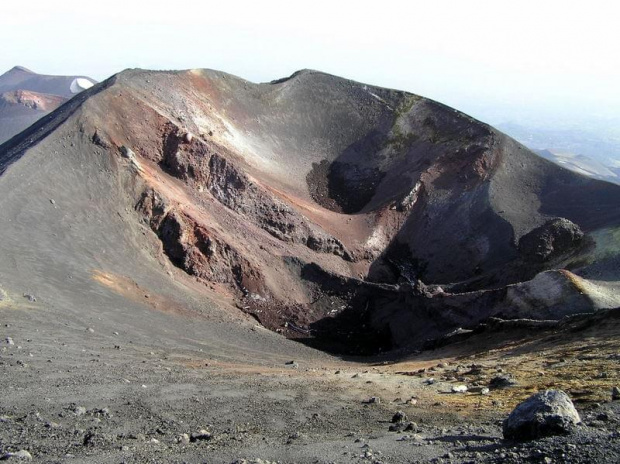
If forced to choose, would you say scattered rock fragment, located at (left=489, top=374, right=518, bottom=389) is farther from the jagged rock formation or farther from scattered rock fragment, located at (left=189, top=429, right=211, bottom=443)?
the jagged rock formation

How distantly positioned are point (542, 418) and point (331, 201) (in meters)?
43.0

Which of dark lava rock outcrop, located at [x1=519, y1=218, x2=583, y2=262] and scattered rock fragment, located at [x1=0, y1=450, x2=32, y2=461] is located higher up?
dark lava rock outcrop, located at [x1=519, y1=218, x2=583, y2=262]

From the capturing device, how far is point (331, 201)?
53219 millimetres

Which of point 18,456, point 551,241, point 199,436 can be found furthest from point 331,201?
point 18,456

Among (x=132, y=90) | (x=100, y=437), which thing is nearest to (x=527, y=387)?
(x=100, y=437)

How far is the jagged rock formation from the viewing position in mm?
35000

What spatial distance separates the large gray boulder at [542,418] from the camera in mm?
10656

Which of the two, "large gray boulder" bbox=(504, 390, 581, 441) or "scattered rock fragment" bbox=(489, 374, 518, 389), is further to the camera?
"scattered rock fragment" bbox=(489, 374, 518, 389)

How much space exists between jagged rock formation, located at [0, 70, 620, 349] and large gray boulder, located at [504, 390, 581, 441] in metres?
17.2

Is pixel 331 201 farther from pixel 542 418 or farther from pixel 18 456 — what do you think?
pixel 18 456

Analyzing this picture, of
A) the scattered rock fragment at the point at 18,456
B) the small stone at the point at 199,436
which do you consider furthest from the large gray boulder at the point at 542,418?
the scattered rock fragment at the point at 18,456

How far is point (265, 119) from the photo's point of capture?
187 feet

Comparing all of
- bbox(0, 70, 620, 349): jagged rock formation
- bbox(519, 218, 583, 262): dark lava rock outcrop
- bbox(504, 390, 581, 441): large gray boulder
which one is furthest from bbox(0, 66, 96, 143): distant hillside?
bbox(504, 390, 581, 441): large gray boulder

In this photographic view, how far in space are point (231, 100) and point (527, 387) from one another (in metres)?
45.2
